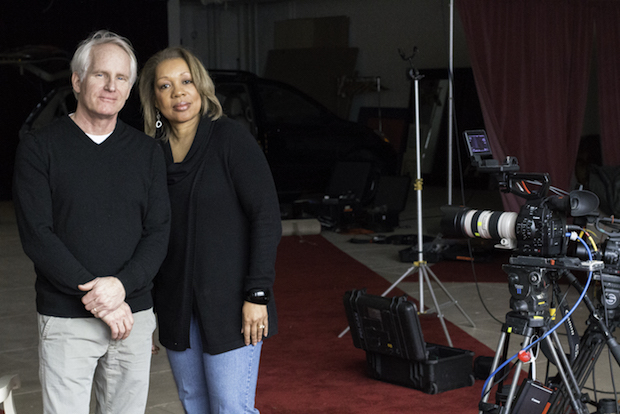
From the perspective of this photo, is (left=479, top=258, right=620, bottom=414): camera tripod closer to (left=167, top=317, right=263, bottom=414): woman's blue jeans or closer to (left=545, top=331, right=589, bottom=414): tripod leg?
(left=545, top=331, right=589, bottom=414): tripod leg

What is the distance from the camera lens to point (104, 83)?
1848 millimetres

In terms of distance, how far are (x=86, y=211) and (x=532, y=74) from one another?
4891 mm

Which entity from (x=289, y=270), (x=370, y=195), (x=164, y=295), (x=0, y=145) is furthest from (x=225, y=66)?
(x=164, y=295)

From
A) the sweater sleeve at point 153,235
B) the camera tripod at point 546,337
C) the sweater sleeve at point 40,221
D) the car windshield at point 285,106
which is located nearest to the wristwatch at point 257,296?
the sweater sleeve at point 153,235

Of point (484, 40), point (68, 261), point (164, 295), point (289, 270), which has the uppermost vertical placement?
point (484, 40)

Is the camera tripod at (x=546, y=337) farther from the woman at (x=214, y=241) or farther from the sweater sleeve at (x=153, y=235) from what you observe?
the sweater sleeve at (x=153, y=235)

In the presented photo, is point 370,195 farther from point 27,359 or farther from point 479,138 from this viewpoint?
point 479,138

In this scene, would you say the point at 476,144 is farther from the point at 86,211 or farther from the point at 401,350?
the point at 86,211

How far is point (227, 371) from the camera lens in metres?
1.95

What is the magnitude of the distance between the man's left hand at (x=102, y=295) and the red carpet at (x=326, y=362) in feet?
5.34

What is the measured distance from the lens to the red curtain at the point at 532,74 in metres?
5.56

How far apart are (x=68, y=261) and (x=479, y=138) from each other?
165 centimetres

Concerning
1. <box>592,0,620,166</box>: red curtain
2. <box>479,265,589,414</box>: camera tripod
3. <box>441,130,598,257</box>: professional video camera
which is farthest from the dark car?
<box>479,265,589,414</box>: camera tripod

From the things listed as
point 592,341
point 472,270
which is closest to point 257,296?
point 592,341
